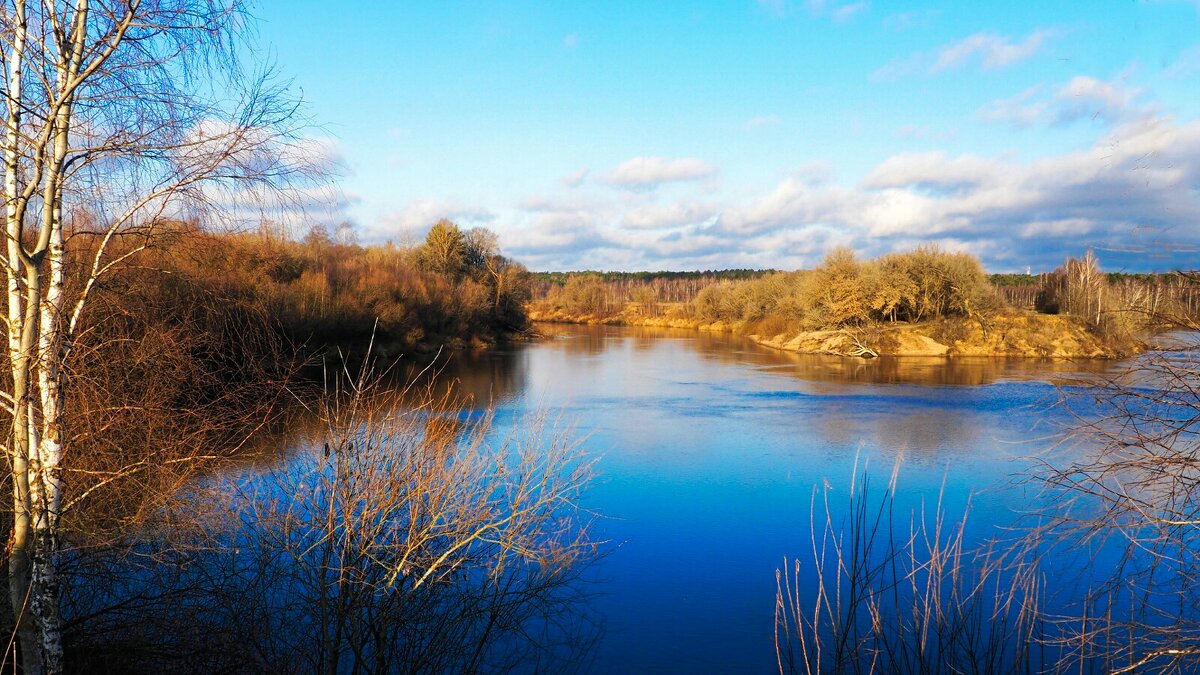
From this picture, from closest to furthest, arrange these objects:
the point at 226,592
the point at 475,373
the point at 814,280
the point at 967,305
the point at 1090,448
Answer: the point at 226,592 → the point at 1090,448 → the point at 475,373 → the point at 967,305 → the point at 814,280

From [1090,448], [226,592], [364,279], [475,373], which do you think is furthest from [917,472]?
[364,279]

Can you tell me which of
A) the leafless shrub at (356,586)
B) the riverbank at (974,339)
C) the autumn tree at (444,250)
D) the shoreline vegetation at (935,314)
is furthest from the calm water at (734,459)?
the autumn tree at (444,250)

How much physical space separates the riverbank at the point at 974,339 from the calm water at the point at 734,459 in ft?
23.8

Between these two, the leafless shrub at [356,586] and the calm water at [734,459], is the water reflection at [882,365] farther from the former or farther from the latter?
the leafless shrub at [356,586]

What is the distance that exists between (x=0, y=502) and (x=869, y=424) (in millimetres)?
15784

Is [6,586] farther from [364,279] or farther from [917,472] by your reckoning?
[364,279]

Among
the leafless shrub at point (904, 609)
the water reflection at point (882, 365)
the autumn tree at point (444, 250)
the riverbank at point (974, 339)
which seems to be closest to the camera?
the leafless shrub at point (904, 609)

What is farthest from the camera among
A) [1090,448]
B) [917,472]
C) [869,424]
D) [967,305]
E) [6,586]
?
[967,305]

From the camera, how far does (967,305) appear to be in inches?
1518

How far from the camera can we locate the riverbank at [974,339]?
3606 cm

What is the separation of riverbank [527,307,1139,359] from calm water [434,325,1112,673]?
23.8ft

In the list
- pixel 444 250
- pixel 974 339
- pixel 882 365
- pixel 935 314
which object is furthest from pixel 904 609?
pixel 444 250

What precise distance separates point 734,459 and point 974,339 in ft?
96.2

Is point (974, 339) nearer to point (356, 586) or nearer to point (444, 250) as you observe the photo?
point (444, 250)
